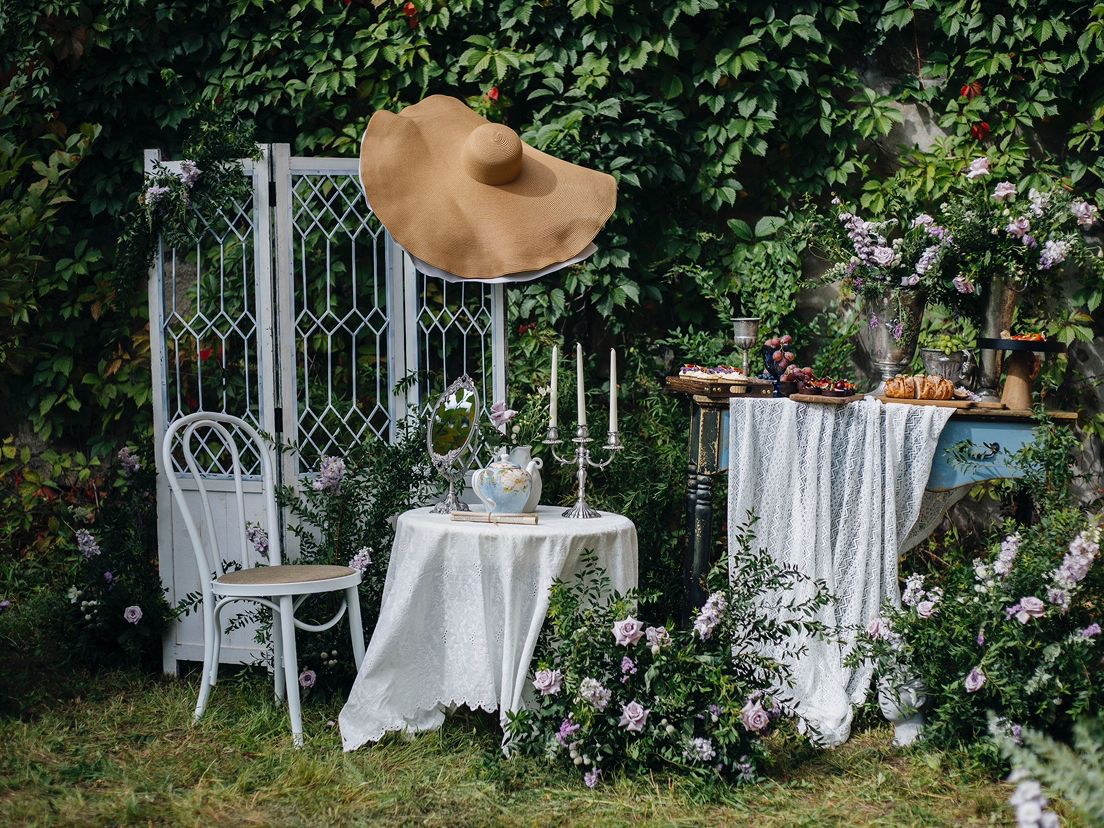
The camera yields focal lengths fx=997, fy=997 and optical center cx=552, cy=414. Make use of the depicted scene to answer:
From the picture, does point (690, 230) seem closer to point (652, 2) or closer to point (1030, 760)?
point (652, 2)

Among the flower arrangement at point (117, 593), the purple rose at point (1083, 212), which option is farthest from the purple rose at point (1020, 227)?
the flower arrangement at point (117, 593)

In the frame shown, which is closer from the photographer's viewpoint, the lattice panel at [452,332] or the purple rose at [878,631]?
the purple rose at [878,631]

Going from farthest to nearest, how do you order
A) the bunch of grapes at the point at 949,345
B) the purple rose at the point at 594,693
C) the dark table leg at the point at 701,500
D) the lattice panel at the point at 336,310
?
the lattice panel at the point at 336,310
the bunch of grapes at the point at 949,345
the dark table leg at the point at 701,500
the purple rose at the point at 594,693

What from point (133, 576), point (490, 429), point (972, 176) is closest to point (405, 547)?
point (490, 429)

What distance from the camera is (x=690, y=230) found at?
173 inches

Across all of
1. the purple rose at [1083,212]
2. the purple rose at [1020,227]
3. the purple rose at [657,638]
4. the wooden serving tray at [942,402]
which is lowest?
the purple rose at [657,638]

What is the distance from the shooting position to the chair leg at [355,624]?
3.28 metres

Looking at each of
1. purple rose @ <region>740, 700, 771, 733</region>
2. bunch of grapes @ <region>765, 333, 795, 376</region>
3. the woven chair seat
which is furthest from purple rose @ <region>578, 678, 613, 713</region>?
bunch of grapes @ <region>765, 333, 795, 376</region>

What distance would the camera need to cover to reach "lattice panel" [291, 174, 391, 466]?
381 centimetres

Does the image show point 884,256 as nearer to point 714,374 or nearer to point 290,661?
point 714,374

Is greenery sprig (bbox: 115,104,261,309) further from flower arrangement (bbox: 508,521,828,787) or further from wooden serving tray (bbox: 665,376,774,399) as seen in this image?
flower arrangement (bbox: 508,521,828,787)

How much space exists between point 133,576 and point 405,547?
1.46 metres

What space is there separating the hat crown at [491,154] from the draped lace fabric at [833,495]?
45.2 inches

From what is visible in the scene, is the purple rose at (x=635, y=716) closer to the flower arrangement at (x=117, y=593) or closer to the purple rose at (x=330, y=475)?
the purple rose at (x=330, y=475)
